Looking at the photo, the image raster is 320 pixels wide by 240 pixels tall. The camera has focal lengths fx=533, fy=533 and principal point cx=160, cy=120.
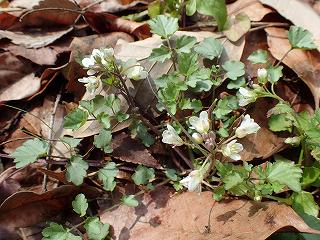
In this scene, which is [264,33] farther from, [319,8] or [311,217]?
[311,217]

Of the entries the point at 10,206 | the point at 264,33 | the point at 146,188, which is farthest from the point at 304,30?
the point at 10,206

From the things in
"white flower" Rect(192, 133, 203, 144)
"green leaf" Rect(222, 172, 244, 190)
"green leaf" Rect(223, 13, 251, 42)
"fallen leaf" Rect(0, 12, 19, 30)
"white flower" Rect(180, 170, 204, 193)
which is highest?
"fallen leaf" Rect(0, 12, 19, 30)

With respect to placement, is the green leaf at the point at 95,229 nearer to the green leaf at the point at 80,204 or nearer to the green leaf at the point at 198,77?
the green leaf at the point at 80,204

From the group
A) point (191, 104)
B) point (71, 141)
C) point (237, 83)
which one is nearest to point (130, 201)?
point (71, 141)

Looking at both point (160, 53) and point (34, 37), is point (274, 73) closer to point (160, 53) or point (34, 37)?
point (160, 53)

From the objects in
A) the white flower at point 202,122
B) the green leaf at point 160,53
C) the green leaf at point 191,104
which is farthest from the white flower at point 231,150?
the green leaf at point 160,53

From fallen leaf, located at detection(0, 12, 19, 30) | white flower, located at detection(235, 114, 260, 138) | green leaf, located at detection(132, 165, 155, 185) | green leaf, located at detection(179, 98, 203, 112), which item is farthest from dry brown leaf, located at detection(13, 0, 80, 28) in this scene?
white flower, located at detection(235, 114, 260, 138)

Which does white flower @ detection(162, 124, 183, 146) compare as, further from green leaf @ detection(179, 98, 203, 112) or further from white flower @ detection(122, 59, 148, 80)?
white flower @ detection(122, 59, 148, 80)
